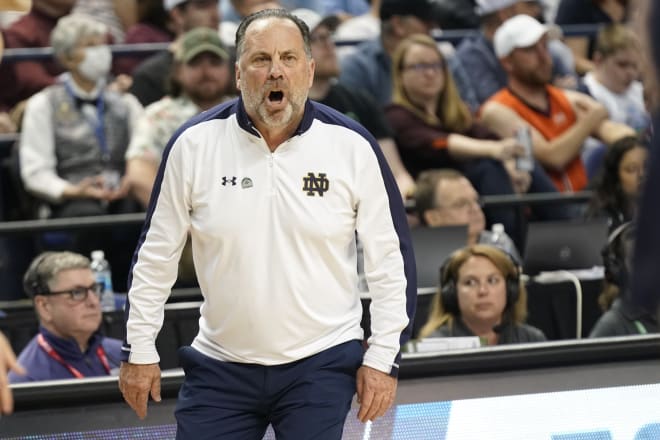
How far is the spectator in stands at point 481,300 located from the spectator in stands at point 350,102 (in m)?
1.83

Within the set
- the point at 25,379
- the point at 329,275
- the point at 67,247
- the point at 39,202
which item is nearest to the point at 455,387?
the point at 329,275

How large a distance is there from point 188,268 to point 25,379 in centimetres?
157

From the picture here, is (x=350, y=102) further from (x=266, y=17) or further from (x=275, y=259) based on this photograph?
(x=275, y=259)

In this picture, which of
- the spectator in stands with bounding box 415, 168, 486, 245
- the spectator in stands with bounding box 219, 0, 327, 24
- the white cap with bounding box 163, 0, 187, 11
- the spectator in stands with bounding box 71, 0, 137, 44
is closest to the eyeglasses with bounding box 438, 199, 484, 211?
the spectator in stands with bounding box 415, 168, 486, 245

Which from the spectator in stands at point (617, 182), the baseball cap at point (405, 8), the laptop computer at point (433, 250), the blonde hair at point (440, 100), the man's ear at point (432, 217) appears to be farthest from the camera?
the baseball cap at point (405, 8)

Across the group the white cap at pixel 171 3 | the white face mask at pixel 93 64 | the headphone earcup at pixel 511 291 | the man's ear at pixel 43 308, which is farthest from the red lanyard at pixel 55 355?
the white cap at pixel 171 3

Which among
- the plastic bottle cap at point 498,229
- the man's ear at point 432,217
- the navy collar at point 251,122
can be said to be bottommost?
the plastic bottle cap at point 498,229

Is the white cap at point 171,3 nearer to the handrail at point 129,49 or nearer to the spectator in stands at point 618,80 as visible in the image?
the handrail at point 129,49

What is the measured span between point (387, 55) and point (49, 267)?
12.0 ft

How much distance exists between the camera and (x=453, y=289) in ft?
18.1

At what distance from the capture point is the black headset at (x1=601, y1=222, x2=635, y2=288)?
5.78m

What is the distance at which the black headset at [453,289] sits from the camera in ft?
18.0

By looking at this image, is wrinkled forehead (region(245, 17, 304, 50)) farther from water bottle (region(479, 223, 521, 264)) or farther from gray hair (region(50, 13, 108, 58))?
gray hair (region(50, 13, 108, 58))

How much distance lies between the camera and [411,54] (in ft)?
25.4
